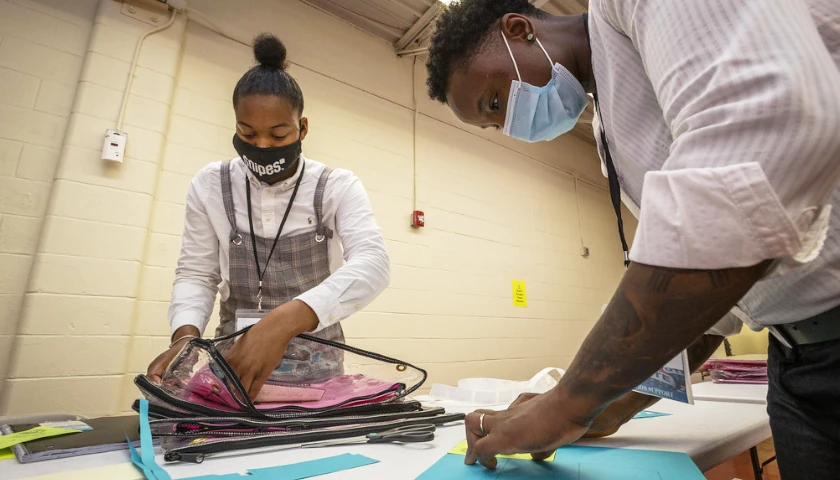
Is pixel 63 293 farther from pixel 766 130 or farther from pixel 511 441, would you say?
pixel 766 130

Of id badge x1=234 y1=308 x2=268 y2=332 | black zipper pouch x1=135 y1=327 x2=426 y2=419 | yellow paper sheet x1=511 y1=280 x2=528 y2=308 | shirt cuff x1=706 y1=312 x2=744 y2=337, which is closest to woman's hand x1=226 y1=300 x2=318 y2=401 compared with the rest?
black zipper pouch x1=135 y1=327 x2=426 y2=419

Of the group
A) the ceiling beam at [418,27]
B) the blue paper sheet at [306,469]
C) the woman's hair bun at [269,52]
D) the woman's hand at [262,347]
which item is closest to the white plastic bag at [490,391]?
the woman's hand at [262,347]

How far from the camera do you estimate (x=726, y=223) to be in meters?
0.33

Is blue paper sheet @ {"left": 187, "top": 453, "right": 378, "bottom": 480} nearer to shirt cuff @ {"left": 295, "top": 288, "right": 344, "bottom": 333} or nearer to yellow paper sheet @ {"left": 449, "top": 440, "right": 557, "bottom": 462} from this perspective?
yellow paper sheet @ {"left": 449, "top": 440, "right": 557, "bottom": 462}

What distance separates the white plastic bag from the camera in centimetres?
127

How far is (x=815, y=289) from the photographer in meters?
0.49

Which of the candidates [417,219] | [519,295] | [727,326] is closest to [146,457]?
[727,326]

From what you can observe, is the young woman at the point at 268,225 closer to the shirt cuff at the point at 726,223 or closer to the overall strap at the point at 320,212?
the overall strap at the point at 320,212

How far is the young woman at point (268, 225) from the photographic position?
1.24 metres

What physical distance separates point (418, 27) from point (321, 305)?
252 centimetres

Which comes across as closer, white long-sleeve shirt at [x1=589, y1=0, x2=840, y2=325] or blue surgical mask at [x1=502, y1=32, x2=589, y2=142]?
white long-sleeve shirt at [x1=589, y1=0, x2=840, y2=325]

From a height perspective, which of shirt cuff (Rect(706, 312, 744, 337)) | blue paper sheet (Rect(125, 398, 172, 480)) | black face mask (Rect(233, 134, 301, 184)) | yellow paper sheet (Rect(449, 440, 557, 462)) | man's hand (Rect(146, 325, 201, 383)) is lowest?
yellow paper sheet (Rect(449, 440, 557, 462))

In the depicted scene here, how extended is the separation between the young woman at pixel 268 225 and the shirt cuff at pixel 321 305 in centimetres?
10

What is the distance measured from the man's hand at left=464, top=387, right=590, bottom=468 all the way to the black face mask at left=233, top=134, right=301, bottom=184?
1.03 meters
